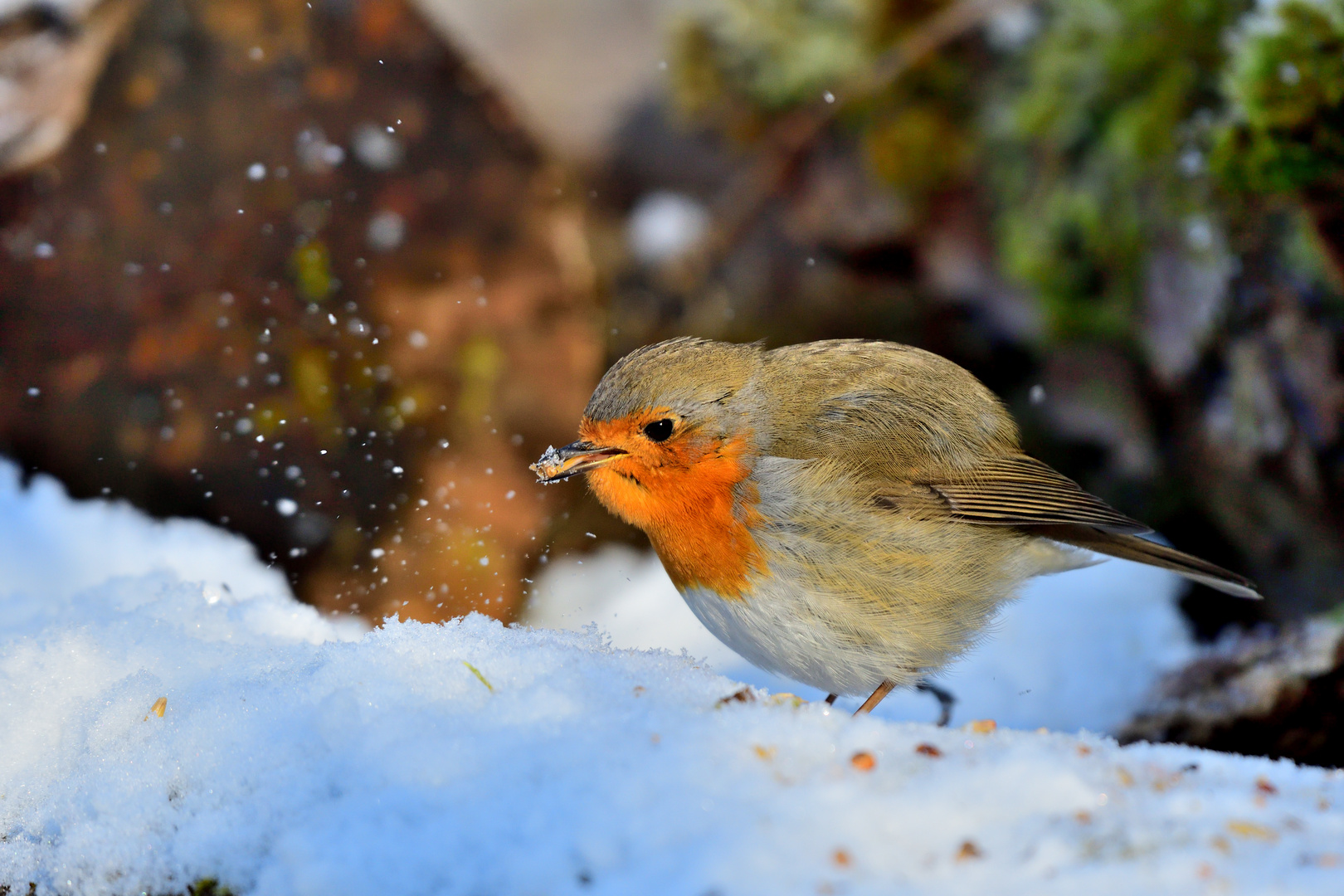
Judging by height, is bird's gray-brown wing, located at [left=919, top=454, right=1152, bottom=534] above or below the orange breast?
above

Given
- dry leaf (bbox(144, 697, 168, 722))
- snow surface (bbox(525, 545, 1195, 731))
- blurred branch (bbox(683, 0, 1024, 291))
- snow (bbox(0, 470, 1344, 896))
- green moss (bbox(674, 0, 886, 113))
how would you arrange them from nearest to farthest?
snow (bbox(0, 470, 1344, 896))
dry leaf (bbox(144, 697, 168, 722))
snow surface (bbox(525, 545, 1195, 731))
blurred branch (bbox(683, 0, 1024, 291))
green moss (bbox(674, 0, 886, 113))

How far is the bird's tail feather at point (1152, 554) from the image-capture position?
7.90 ft

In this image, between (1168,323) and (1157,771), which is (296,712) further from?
(1168,323)

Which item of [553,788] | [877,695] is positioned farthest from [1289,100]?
[553,788]

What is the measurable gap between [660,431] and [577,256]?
A: 10.3 ft

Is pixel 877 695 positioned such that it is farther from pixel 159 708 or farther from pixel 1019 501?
pixel 159 708

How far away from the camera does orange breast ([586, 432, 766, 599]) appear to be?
2203mm

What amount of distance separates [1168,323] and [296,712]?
11.8 feet

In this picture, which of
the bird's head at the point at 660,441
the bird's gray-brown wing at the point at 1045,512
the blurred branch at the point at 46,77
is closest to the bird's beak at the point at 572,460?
the bird's head at the point at 660,441

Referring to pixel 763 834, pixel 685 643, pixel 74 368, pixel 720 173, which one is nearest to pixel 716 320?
pixel 720 173

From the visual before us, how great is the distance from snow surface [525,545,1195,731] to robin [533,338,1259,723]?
0.85 m

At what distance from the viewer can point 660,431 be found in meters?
2.33

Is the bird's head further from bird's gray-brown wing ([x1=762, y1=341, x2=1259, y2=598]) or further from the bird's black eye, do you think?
bird's gray-brown wing ([x1=762, y1=341, x2=1259, y2=598])

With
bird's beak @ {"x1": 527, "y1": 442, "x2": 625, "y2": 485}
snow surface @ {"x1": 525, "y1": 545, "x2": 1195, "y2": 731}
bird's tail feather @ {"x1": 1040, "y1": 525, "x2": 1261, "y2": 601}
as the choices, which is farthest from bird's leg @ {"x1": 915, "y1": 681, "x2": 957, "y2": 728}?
bird's beak @ {"x1": 527, "y1": 442, "x2": 625, "y2": 485}
